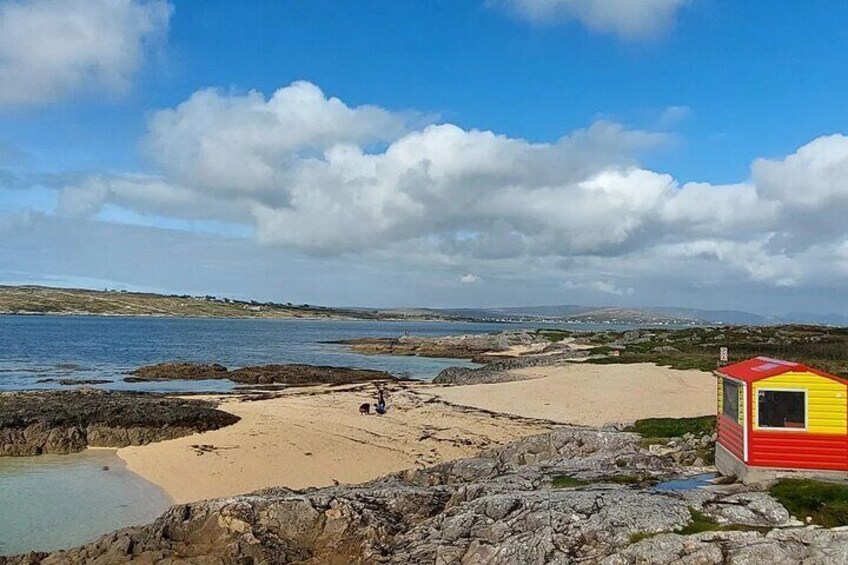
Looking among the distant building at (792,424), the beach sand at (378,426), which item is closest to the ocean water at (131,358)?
the beach sand at (378,426)

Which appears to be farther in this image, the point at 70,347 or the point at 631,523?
the point at 70,347

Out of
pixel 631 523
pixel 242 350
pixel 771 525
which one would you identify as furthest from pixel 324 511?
pixel 242 350

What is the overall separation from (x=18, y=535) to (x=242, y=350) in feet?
222

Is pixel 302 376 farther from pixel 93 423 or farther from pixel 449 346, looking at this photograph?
pixel 449 346

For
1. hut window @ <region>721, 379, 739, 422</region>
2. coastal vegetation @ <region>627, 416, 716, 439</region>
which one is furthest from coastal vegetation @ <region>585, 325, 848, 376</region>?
hut window @ <region>721, 379, 739, 422</region>

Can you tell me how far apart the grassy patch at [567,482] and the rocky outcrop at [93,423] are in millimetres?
17540

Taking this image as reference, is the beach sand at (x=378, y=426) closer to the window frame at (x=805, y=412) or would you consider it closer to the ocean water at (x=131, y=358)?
the window frame at (x=805, y=412)

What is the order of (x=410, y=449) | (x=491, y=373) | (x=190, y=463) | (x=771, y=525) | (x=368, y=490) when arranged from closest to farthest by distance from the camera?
(x=771, y=525)
(x=368, y=490)
(x=190, y=463)
(x=410, y=449)
(x=491, y=373)

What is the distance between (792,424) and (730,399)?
4.81ft

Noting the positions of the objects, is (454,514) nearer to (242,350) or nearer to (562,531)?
(562,531)

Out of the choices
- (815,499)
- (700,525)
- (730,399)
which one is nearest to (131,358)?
(730,399)

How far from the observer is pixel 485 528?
10.8 m

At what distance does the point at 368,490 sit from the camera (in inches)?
537

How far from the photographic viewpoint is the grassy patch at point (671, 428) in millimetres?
19312
